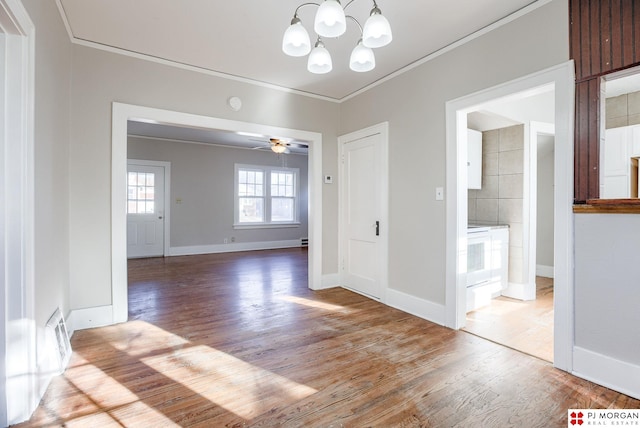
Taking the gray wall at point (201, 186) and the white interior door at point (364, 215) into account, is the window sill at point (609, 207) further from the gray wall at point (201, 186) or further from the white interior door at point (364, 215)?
the gray wall at point (201, 186)

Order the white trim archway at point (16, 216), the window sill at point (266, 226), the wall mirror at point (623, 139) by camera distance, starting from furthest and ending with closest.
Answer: the window sill at point (266, 226), the wall mirror at point (623, 139), the white trim archway at point (16, 216)

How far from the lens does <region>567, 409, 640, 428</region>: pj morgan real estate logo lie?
1647mm

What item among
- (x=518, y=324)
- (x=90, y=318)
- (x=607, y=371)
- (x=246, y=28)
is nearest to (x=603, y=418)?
(x=607, y=371)

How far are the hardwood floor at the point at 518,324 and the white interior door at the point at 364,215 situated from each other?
113cm

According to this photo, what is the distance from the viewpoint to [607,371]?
197 cm

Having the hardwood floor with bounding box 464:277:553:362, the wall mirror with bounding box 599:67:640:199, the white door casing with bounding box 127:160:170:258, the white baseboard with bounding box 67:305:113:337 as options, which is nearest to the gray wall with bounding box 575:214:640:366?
the hardwood floor with bounding box 464:277:553:362

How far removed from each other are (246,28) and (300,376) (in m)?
2.86

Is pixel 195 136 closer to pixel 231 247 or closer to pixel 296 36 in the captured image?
pixel 231 247

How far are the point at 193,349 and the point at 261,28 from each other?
9.14 ft

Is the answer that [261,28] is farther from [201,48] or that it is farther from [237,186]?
[237,186]

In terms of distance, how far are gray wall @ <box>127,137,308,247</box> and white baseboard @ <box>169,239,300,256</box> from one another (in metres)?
0.10

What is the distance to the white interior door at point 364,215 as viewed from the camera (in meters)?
3.75

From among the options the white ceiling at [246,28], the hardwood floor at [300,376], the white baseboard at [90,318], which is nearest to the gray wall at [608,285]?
the hardwood floor at [300,376]

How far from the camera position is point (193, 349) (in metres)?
2.50
